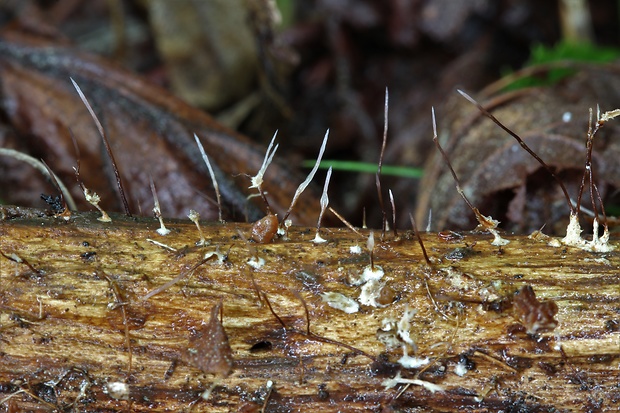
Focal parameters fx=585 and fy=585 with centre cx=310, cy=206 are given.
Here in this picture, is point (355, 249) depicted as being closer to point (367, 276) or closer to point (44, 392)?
point (367, 276)

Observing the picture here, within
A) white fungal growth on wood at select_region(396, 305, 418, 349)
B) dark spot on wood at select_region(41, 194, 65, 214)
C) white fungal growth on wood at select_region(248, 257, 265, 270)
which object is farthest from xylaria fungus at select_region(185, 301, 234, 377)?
dark spot on wood at select_region(41, 194, 65, 214)

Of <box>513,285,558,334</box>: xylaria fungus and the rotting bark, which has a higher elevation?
<box>513,285,558,334</box>: xylaria fungus

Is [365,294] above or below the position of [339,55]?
below

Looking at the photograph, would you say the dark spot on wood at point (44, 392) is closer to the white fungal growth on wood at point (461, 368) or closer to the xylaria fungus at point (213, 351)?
the xylaria fungus at point (213, 351)

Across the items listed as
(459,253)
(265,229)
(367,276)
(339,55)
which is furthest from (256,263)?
Answer: (339,55)

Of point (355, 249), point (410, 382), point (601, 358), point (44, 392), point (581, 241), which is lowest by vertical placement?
point (44, 392)

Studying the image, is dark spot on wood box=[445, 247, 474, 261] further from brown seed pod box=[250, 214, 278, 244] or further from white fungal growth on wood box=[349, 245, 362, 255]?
brown seed pod box=[250, 214, 278, 244]

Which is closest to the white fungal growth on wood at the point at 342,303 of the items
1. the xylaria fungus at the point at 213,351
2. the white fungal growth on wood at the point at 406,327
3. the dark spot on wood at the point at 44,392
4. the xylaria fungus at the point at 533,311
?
the white fungal growth on wood at the point at 406,327

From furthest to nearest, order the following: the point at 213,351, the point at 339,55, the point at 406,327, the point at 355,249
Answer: the point at 339,55 < the point at 355,249 < the point at 406,327 < the point at 213,351
